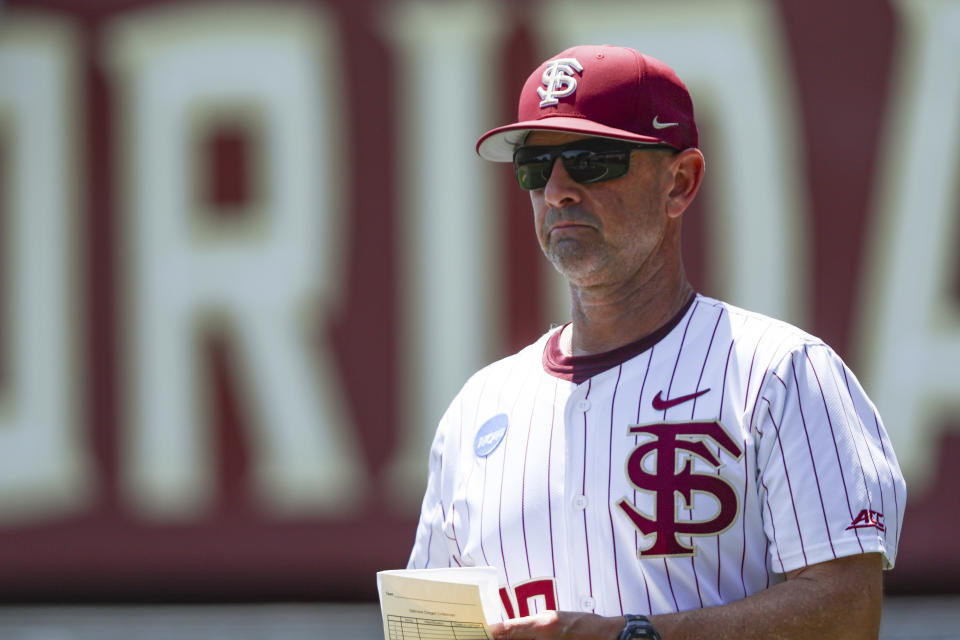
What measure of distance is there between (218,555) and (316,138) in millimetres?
2328

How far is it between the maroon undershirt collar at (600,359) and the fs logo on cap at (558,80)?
40 centimetres

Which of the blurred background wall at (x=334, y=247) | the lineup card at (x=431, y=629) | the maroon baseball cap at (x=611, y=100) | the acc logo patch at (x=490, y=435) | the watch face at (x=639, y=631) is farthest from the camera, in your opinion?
the blurred background wall at (x=334, y=247)

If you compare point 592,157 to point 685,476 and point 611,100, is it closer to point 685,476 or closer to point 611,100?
point 611,100

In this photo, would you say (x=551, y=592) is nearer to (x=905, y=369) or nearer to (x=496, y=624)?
(x=496, y=624)

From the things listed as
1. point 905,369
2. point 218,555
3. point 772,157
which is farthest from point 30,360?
point 905,369

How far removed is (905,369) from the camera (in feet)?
20.8

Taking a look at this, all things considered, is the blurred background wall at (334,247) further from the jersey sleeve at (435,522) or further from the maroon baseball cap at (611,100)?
the maroon baseball cap at (611,100)

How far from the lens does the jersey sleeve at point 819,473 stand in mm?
1770

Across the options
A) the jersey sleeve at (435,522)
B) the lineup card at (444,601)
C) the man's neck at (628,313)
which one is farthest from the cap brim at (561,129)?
the lineup card at (444,601)

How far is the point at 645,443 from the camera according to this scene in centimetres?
190

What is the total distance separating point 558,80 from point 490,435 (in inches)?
23.6

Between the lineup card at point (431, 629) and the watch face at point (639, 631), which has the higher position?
the watch face at point (639, 631)

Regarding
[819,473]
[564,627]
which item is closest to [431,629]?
[564,627]

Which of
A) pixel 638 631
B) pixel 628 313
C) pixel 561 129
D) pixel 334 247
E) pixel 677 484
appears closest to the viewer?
pixel 638 631
